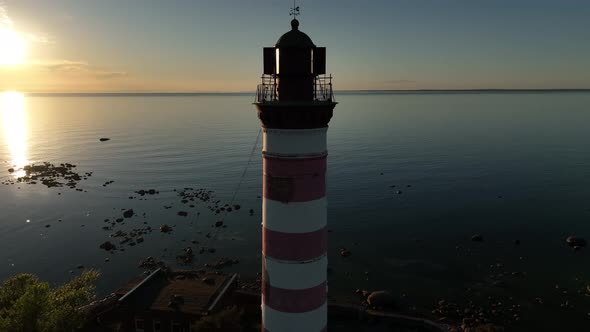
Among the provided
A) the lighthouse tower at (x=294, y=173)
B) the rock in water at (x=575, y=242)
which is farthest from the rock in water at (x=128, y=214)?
the rock in water at (x=575, y=242)

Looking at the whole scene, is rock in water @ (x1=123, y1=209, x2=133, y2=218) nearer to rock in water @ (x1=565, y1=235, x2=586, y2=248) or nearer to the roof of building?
the roof of building

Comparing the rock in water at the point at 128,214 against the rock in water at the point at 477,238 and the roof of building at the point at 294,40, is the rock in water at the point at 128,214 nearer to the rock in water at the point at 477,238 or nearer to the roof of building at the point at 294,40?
the rock in water at the point at 477,238

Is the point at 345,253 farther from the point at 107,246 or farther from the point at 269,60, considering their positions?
the point at 269,60

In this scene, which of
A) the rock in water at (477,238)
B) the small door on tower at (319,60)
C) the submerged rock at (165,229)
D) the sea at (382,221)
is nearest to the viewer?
the small door on tower at (319,60)

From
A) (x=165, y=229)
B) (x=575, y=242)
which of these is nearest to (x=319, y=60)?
(x=165, y=229)

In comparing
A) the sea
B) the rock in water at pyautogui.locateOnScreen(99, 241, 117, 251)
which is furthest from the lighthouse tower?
the rock in water at pyautogui.locateOnScreen(99, 241, 117, 251)

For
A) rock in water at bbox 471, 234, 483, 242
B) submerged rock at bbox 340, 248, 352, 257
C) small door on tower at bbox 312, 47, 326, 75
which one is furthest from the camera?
rock in water at bbox 471, 234, 483, 242
